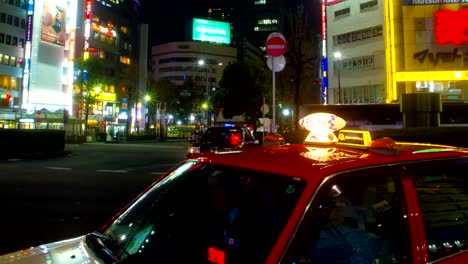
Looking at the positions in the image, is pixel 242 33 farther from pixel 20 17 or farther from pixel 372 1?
pixel 372 1

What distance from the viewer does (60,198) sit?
9.91 metres

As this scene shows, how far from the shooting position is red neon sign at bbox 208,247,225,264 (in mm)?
2041

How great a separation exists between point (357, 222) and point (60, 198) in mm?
9122

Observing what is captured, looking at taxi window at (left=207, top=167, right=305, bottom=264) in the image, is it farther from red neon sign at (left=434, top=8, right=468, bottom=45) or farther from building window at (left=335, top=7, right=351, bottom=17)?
building window at (left=335, top=7, right=351, bottom=17)

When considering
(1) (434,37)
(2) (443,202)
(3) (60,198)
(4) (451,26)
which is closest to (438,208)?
(2) (443,202)

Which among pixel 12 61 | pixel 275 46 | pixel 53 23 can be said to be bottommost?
pixel 275 46

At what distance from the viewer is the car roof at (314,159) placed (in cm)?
199

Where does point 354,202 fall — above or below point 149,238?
above

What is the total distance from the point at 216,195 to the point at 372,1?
137 ft

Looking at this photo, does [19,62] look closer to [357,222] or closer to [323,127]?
[323,127]

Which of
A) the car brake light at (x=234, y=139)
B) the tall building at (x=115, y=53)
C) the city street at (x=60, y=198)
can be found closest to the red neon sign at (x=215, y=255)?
the city street at (x=60, y=198)

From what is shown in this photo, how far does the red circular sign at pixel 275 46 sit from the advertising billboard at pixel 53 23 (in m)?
47.9

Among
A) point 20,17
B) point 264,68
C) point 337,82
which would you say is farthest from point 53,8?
point 337,82

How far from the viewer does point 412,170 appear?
2240 mm
